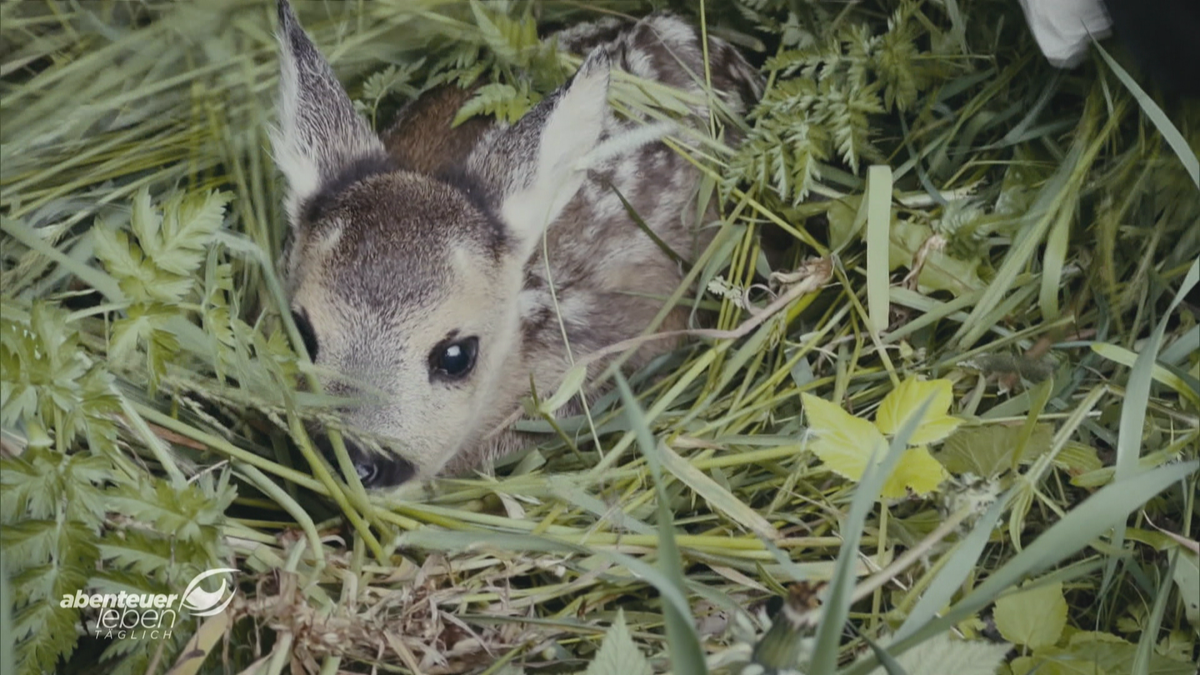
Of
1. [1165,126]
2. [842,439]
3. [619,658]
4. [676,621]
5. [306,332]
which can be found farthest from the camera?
[306,332]

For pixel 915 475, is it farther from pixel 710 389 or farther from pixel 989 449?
pixel 710 389

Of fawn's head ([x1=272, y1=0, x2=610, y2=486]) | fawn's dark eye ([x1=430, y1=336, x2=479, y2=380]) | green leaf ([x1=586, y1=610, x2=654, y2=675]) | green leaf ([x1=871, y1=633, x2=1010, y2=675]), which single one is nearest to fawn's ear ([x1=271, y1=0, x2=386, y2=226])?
fawn's head ([x1=272, y1=0, x2=610, y2=486])

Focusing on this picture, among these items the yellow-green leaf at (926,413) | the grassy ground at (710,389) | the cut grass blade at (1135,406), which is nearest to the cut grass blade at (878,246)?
the grassy ground at (710,389)

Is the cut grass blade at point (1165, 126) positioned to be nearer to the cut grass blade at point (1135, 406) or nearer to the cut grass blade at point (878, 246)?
the cut grass blade at point (1135, 406)

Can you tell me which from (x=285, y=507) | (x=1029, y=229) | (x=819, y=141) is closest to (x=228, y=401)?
(x=285, y=507)

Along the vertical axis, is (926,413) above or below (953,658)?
above

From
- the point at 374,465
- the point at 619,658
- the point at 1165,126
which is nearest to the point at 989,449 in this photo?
the point at 1165,126

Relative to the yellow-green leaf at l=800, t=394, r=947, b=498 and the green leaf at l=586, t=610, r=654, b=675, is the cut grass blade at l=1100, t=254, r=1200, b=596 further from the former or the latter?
the green leaf at l=586, t=610, r=654, b=675
